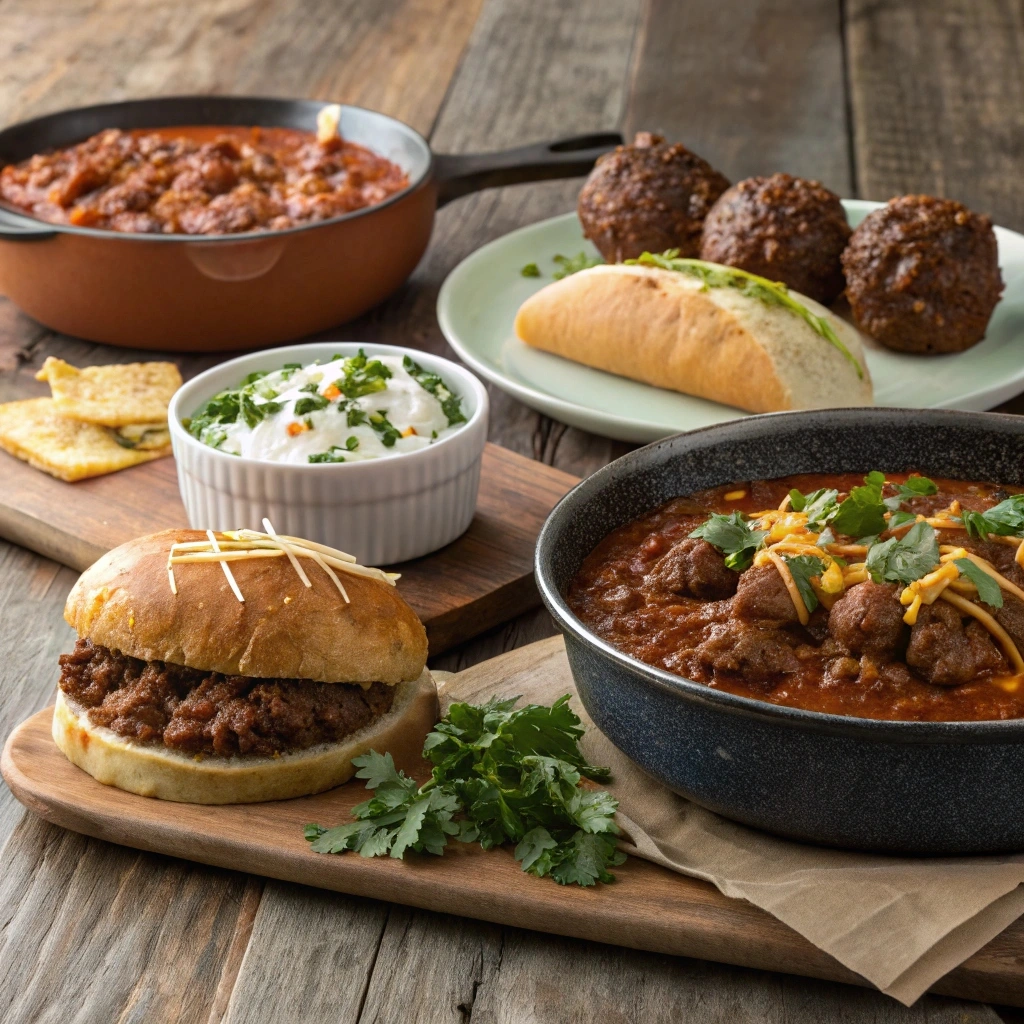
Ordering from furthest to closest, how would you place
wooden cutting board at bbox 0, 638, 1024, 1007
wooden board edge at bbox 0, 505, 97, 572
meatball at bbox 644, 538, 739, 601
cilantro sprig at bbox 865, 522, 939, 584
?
wooden board edge at bbox 0, 505, 97, 572
meatball at bbox 644, 538, 739, 601
cilantro sprig at bbox 865, 522, 939, 584
wooden cutting board at bbox 0, 638, 1024, 1007

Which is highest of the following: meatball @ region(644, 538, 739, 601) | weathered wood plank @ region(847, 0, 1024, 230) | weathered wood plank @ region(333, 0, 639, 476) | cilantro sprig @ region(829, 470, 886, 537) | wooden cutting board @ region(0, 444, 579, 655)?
cilantro sprig @ region(829, 470, 886, 537)

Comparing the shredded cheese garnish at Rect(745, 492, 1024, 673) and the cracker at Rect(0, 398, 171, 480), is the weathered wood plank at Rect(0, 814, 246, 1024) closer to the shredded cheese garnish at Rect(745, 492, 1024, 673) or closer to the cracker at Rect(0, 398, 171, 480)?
the shredded cheese garnish at Rect(745, 492, 1024, 673)

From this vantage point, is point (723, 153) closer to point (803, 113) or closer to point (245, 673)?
point (803, 113)

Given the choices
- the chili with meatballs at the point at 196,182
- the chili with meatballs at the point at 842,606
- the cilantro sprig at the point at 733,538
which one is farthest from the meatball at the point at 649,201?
the cilantro sprig at the point at 733,538

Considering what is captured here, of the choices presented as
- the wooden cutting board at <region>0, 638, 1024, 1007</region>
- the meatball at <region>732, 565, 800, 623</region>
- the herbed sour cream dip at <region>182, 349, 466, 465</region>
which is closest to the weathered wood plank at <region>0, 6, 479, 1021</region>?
the wooden cutting board at <region>0, 638, 1024, 1007</region>

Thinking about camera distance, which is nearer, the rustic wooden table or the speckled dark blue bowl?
the speckled dark blue bowl

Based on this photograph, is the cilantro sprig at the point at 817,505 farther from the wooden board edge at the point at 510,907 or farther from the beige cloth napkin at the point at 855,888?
the wooden board edge at the point at 510,907

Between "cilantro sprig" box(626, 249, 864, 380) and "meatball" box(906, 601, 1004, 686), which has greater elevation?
"meatball" box(906, 601, 1004, 686)
